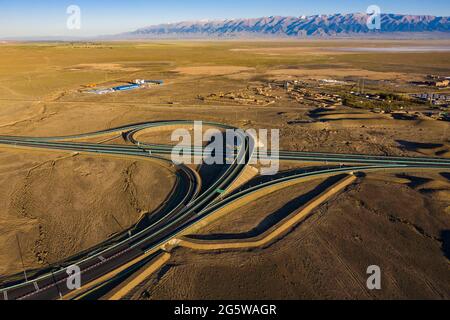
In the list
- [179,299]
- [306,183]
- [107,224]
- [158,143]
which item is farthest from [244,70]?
[179,299]

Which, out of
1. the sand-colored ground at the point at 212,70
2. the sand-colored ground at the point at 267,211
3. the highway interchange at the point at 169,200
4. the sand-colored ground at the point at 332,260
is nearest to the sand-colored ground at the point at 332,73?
the sand-colored ground at the point at 212,70

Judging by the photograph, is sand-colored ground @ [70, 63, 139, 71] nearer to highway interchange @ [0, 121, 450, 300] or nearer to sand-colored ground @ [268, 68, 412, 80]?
sand-colored ground @ [268, 68, 412, 80]

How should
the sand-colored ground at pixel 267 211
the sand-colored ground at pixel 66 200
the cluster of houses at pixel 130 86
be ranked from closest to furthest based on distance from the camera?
1. the sand-colored ground at pixel 267 211
2. the sand-colored ground at pixel 66 200
3. the cluster of houses at pixel 130 86

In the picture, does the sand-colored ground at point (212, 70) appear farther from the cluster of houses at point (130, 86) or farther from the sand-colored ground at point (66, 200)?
the sand-colored ground at point (66, 200)

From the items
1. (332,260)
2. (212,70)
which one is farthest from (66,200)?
(212,70)

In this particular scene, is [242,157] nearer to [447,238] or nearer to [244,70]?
[447,238]

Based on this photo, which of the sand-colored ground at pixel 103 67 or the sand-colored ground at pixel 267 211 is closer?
the sand-colored ground at pixel 267 211

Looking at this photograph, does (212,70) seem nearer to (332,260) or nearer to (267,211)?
(267,211)
